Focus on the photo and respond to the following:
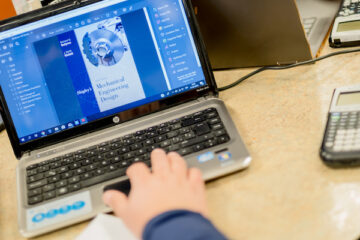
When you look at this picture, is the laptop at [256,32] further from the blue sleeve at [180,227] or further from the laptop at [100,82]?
the blue sleeve at [180,227]

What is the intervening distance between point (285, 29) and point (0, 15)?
829mm

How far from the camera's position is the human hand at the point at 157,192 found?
2.00 ft

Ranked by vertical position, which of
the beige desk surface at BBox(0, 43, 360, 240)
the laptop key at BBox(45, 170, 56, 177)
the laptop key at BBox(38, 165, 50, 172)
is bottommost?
the beige desk surface at BBox(0, 43, 360, 240)

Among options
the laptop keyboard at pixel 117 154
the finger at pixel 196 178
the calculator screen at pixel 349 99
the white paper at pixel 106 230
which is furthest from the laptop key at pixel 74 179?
the calculator screen at pixel 349 99

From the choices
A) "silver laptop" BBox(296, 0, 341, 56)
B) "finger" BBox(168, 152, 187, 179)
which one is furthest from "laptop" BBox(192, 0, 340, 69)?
"finger" BBox(168, 152, 187, 179)

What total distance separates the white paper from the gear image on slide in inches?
12.6

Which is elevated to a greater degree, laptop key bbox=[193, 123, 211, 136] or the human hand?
laptop key bbox=[193, 123, 211, 136]

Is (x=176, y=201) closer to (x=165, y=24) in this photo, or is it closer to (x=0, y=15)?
(x=165, y=24)

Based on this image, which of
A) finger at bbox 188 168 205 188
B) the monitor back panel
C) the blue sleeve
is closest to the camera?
the blue sleeve

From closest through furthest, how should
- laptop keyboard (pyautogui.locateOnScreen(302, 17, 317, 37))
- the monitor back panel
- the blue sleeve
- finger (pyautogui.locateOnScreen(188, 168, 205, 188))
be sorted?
the blue sleeve → finger (pyautogui.locateOnScreen(188, 168, 205, 188)) → the monitor back panel → laptop keyboard (pyautogui.locateOnScreen(302, 17, 317, 37))

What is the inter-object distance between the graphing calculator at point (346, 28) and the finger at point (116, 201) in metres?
0.60

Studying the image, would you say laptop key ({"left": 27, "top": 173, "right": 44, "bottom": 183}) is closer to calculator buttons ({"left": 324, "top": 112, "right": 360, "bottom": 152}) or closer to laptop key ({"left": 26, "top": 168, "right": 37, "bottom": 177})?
laptop key ({"left": 26, "top": 168, "right": 37, "bottom": 177})

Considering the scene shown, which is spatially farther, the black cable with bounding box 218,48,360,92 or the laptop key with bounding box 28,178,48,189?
the black cable with bounding box 218,48,360,92

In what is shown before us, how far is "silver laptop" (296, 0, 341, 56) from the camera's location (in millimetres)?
980
